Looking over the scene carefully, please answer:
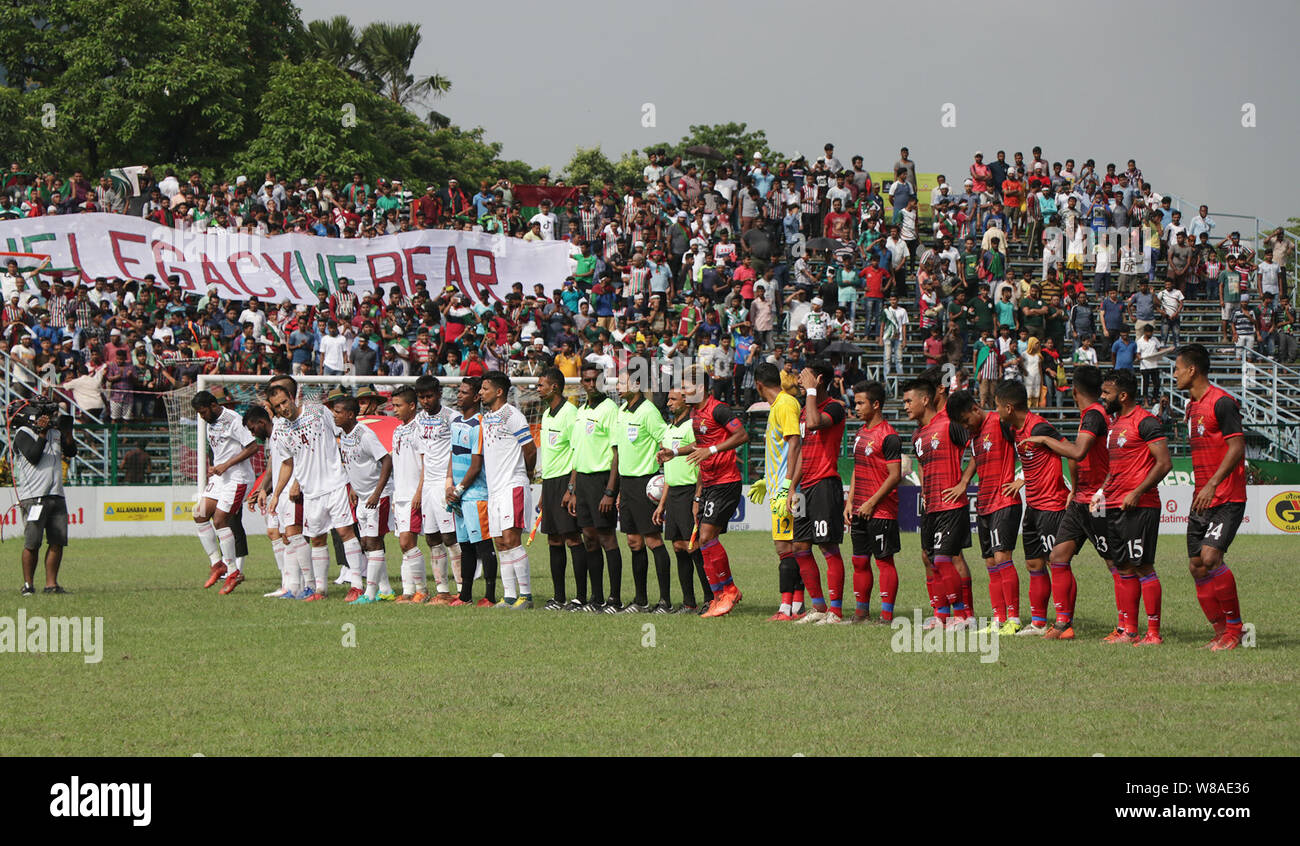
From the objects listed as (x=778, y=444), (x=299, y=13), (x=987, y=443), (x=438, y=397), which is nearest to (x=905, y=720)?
(x=987, y=443)

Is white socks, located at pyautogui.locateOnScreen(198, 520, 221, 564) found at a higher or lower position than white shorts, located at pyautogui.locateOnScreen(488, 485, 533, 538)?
lower

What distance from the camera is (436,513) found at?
1560cm

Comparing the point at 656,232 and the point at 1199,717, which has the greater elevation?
the point at 656,232

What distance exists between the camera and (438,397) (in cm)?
1592

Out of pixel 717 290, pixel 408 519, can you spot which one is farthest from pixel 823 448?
pixel 717 290

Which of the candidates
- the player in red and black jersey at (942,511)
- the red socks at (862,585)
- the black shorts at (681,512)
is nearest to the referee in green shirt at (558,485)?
the black shorts at (681,512)

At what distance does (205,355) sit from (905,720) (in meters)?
22.7

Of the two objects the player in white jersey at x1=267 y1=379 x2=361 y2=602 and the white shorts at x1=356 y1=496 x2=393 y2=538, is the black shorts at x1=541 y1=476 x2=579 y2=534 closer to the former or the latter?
the white shorts at x1=356 y1=496 x2=393 y2=538

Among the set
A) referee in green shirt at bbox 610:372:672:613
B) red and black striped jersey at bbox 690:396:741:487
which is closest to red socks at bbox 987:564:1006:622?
red and black striped jersey at bbox 690:396:741:487

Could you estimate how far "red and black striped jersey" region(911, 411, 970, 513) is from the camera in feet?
41.6

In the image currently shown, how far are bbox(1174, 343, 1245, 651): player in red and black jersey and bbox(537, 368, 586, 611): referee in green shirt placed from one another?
6236 millimetres

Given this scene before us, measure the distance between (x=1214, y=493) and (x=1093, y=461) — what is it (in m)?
1.17

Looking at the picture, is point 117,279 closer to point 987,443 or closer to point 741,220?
point 741,220

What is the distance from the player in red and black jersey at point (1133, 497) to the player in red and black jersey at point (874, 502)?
2.05 m
